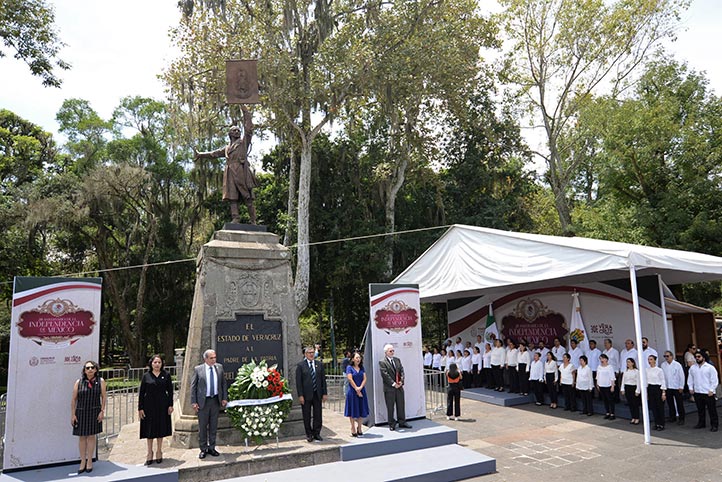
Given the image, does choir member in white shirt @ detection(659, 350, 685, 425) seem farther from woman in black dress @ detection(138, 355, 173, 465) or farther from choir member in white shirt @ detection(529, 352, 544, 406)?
woman in black dress @ detection(138, 355, 173, 465)

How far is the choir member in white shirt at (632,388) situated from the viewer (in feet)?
31.0

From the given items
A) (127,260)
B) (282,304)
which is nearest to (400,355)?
(282,304)

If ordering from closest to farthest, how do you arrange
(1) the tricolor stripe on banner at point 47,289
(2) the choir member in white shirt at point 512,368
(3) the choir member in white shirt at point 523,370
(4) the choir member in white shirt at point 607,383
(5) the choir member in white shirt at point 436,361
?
1. (1) the tricolor stripe on banner at point 47,289
2. (4) the choir member in white shirt at point 607,383
3. (3) the choir member in white shirt at point 523,370
4. (2) the choir member in white shirt at point 512,368
5. (5) the choir member in white shirt at point 436,361

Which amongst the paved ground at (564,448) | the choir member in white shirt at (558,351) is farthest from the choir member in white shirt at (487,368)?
the paved ground at (564,448)

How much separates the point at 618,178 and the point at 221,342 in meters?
18.0

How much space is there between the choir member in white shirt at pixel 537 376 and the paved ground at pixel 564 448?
1.23m

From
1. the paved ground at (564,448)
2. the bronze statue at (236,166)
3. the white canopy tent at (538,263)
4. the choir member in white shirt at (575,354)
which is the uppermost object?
the bronze statue at (236,166)

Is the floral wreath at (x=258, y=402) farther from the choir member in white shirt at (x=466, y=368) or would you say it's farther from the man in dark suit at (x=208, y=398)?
the choir member in white shirt at (x=466, y=368)

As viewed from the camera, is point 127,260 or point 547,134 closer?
point 127,260

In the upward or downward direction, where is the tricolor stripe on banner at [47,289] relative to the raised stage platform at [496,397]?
upward

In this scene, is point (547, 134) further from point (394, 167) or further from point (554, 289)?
point (554, 289)

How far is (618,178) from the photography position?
1995cm

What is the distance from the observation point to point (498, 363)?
43.1 feet

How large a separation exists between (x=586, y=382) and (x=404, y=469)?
5.59 meters
